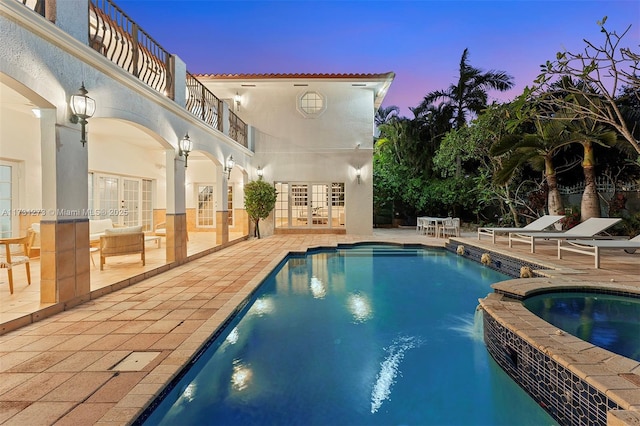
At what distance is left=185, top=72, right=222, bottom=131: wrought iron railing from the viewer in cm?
876

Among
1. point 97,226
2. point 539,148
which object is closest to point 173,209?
point 97,226

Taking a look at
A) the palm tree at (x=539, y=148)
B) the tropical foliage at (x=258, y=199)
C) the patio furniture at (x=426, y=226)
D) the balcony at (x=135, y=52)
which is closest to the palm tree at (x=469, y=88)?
the patio furniture at (x=426, y=226)

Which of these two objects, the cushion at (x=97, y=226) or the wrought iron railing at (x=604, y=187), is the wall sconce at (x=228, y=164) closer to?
the cushion at (x=97, y=226)

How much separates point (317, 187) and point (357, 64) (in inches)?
1228

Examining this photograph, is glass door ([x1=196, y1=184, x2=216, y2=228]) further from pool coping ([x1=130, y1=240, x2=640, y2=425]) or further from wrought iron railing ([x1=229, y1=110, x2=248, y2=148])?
pool coping ([x1=130, y1=240, x2=640, y2=425])

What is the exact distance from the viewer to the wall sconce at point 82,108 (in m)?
4.38

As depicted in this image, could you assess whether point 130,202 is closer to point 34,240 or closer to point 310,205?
point 34,240

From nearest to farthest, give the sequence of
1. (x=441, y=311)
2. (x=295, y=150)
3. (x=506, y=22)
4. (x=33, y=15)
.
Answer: (x=33, y=15), (x=441, y=311), (x=295, y=150), (x=506, y=22)

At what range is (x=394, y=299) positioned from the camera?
5.93 metres

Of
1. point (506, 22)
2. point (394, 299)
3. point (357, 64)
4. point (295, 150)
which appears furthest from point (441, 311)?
point (357, 64)

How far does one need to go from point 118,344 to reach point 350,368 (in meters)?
2.43

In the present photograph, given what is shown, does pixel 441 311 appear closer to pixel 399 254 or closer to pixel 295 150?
pixel 399 254

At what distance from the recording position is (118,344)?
10.9ft

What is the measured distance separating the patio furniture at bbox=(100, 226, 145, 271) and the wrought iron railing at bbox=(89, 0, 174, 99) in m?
3.05
